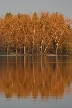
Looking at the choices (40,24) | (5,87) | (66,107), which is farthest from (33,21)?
(66,107)

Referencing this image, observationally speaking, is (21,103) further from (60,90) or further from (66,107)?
(60,90)

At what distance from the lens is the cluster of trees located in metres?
87.3

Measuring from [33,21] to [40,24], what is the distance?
1923mm

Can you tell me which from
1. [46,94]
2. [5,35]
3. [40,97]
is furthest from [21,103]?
[5,35]

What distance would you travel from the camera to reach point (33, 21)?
8931 centimetres

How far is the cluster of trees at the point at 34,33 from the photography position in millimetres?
87294

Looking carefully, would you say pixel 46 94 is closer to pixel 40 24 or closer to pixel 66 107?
pixel 66 107

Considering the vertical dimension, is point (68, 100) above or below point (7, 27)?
below

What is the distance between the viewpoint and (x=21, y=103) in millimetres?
14180

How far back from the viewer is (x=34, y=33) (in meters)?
89.2

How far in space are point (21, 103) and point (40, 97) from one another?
5.05 ft

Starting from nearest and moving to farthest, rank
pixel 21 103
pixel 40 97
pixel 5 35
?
1. pixel 21 103
2. pixel 40 97
3. pixel 5 35

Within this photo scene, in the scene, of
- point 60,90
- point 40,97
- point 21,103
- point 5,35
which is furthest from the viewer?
point 5,35

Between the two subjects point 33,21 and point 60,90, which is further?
point 33,21
